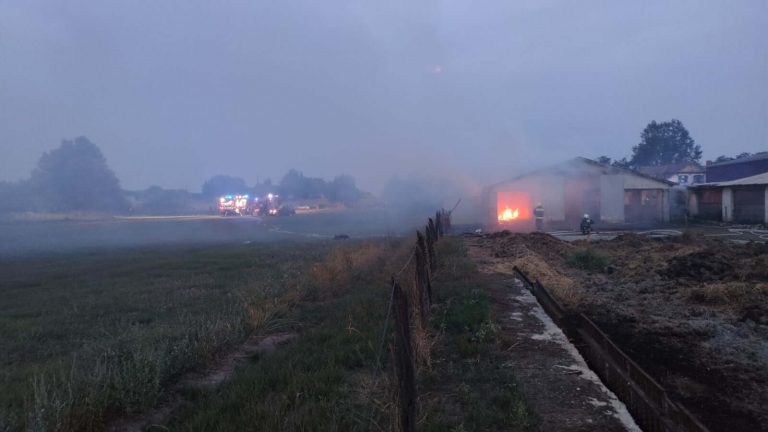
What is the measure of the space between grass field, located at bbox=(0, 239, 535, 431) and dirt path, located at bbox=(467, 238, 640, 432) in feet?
0.90

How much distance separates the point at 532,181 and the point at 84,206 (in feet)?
188

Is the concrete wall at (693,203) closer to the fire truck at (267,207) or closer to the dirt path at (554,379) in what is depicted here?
the dirt path at (554,379)

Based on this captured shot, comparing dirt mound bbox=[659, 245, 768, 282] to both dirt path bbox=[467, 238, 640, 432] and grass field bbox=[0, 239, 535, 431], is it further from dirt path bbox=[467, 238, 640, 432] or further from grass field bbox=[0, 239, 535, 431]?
dirt path bbox=[467, 238, 640, 432]

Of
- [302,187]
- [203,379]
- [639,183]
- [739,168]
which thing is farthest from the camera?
[302,187]

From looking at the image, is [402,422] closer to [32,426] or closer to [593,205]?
[32,426]

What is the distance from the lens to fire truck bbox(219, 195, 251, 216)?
66.9 m

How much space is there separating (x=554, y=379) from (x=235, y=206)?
65.3 meters

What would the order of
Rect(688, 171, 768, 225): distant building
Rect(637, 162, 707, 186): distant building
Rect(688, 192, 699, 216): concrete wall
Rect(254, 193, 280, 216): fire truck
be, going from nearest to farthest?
Rect(688, 171, 768, 225): distant building < Rect(688, 192, 699, 216): concrete wall < Rect(637, 162, 707, 186): distant building < Rect(254, 193, 280, 216): fire truck

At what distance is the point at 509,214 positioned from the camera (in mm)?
38844

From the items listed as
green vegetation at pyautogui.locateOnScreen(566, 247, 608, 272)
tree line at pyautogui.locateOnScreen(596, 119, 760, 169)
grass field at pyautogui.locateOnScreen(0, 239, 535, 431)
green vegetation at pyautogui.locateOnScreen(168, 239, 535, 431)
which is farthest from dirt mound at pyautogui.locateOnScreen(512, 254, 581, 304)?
tree line at pyautogui.locateOnScreen(596, 119, 760, 169)

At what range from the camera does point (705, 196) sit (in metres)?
37.2

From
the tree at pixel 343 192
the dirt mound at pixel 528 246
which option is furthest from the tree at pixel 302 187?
the dirt mound at pixel 528 246

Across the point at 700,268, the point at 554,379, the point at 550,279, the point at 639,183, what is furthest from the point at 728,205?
the point at 554,379

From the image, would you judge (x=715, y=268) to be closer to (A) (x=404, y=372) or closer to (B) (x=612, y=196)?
(A) (x=404, y=372)
